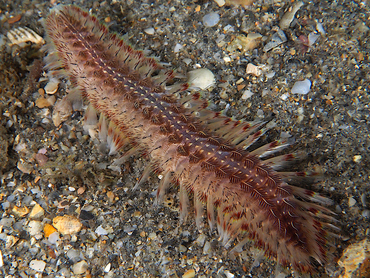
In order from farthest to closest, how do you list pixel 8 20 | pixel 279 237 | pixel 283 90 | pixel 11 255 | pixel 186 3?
pixel 8 20 < pixel 186 3 < pixel 283 90 < pixel 11 255 < pixel 279 237

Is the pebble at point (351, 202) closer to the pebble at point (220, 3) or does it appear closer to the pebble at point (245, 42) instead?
the pebble at point (245, 42)

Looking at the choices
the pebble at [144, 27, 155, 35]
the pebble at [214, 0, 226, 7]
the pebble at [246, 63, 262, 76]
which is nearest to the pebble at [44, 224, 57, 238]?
the pebble at [144, 27, 155, 35]

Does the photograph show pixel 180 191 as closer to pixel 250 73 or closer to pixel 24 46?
pixel 250 73

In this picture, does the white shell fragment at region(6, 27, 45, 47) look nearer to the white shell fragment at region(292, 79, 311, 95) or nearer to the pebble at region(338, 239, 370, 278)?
the white shell fragment at region(292, 79, 311, 95)

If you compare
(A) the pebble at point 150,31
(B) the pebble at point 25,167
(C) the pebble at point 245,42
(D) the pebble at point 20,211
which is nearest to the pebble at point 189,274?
(D) the pebble at point 20,211

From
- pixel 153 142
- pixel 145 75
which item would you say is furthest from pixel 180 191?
pixel 145 75

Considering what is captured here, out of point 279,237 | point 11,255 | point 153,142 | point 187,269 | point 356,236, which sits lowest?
point 11,255

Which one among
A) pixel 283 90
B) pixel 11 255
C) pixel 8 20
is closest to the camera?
pixel 11 255
